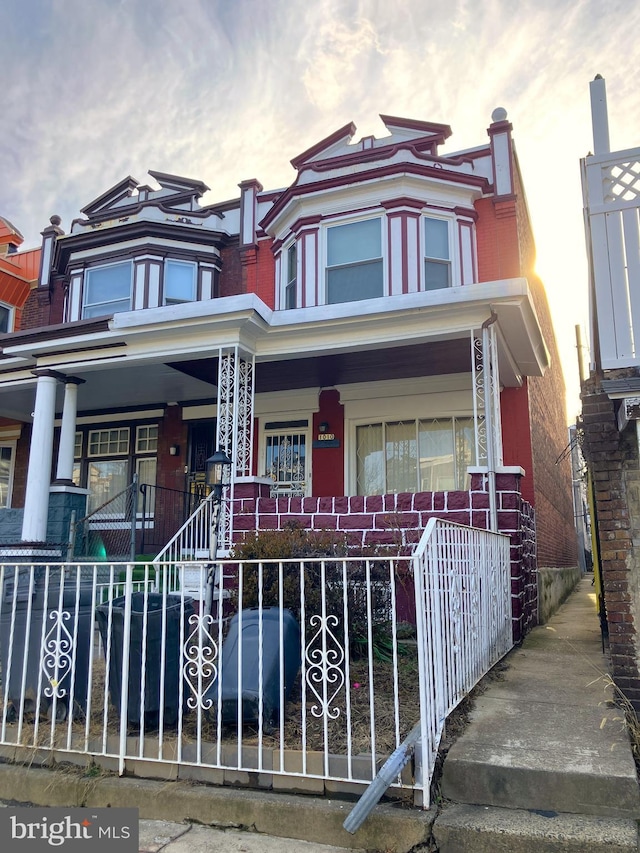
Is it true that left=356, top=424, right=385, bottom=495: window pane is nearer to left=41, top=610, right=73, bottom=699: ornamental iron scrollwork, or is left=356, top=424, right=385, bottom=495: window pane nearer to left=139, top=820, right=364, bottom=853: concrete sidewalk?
left=41, top=610, right=73, bottom=699: ornamental iron scrollwork

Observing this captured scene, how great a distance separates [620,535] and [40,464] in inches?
317

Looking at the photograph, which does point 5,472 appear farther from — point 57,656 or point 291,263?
point 57,656

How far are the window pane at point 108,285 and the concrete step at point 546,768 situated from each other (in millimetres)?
11259

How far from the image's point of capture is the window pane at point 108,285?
12.8 meters

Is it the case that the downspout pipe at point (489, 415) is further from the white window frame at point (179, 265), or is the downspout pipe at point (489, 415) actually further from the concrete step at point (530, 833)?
the white window frame at point (179, 265)

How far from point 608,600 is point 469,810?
1.86m

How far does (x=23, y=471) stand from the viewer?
44.1 ft

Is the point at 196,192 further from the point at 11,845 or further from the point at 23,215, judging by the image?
the point at 11,845

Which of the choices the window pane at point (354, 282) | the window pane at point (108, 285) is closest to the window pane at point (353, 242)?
the window pane at point (354, 282)

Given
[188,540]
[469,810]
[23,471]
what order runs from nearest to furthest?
[469,810] < [188,540] < [23,471]

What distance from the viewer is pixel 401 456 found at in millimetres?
10242

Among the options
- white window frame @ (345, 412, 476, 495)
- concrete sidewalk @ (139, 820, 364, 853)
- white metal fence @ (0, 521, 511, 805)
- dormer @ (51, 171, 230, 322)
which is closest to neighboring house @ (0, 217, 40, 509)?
dormer @ (51, 171, 230, 322)

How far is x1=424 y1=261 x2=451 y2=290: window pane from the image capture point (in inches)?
406

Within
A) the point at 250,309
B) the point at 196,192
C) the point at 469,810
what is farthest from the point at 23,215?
the point at 469,810
